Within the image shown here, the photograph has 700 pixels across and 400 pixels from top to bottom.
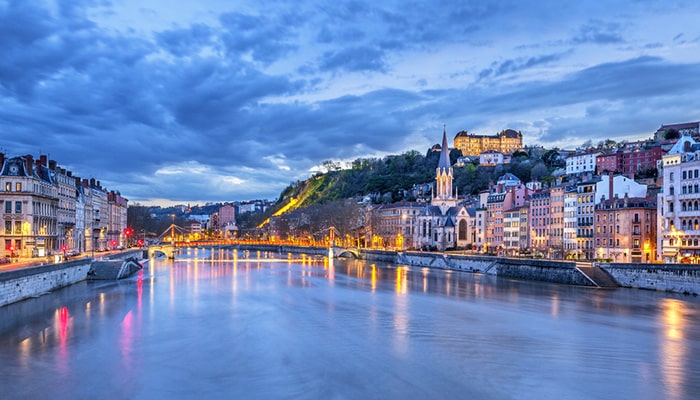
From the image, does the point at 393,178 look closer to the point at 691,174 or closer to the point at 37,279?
the point at 691,174

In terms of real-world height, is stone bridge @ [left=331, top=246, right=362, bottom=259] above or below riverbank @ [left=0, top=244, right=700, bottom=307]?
below

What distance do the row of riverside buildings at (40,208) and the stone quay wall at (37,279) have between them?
190 inches

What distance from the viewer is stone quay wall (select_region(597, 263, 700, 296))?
3516 cm

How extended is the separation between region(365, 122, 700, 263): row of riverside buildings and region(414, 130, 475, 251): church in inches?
5.2

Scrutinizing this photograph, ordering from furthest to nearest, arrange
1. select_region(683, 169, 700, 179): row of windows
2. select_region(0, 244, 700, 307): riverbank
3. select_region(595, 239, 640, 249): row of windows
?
select_region(595, 239, 640, 249): row of windows < select_region(683, 169, 700, 179): row of windows < select_region(0, 244, 700, 307): riverbank

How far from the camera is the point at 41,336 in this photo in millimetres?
22500

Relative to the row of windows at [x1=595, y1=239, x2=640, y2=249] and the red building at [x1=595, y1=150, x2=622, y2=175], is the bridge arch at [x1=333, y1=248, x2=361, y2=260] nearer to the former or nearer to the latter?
the red building at [x1=595, y1=150, x2=622, y2=175]

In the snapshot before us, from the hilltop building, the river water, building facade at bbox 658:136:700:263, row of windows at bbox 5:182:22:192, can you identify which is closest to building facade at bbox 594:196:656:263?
building facade at bbox 658:136:700:263

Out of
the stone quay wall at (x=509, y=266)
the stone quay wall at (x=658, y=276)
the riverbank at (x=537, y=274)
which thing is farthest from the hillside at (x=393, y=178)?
the stone quay wall at (x=658, y=276)

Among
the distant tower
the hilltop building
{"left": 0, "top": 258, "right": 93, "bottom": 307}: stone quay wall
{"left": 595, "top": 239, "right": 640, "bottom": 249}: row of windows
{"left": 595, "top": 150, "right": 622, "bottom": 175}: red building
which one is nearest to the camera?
{"left": 0, "top": 258, "right": 93, "bottom": 307}: stone quay wall

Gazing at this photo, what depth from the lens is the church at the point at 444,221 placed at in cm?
8656

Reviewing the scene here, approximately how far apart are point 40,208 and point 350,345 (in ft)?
105

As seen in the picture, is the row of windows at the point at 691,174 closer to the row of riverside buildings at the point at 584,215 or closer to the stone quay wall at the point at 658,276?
the row of riverside buildings at the point at 584,215

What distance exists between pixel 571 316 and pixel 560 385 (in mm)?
12148
